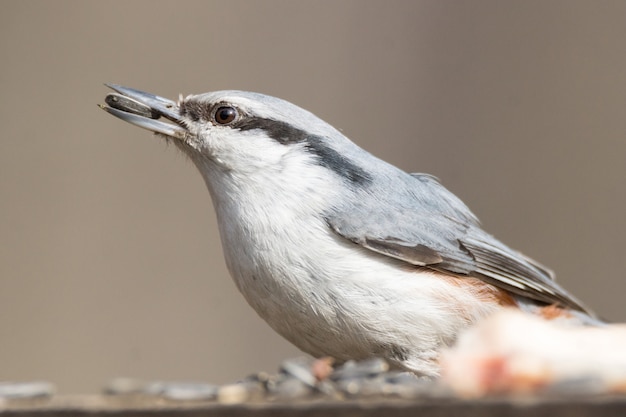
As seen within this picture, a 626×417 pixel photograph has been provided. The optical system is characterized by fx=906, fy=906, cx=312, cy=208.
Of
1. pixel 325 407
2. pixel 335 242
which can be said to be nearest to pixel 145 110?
pixel 335 242

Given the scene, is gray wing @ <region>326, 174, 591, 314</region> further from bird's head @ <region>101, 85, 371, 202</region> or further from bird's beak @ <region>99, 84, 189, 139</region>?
bird's beak @ <region>99, 84, 189, 139</region>

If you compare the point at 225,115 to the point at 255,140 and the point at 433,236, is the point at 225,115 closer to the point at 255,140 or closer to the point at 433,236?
the point at 255,140

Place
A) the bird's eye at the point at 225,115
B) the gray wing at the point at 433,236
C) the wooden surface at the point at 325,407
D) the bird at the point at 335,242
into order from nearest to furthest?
1. the wooden surface at the point at 325,407
2. the bird at the point at 335,242
3. the gray wing at the point at 433,236
4. the bird's eye at the point at 225,115

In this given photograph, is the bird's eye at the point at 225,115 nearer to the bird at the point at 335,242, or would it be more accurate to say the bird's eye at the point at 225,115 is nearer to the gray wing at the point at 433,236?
the bird at the point at 335,242

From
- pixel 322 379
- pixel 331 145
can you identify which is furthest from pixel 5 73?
pixel 322 379

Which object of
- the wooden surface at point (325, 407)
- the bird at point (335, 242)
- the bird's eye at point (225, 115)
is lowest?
the wooden surface at point (325, 407)

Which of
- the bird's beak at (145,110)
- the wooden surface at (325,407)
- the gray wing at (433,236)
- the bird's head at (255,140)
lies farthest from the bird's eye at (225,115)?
the wooden surface at (325,407)
